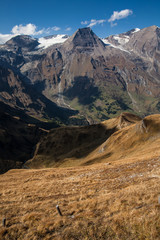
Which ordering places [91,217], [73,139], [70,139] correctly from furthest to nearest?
[70,139] → [73,139] → [91,217]

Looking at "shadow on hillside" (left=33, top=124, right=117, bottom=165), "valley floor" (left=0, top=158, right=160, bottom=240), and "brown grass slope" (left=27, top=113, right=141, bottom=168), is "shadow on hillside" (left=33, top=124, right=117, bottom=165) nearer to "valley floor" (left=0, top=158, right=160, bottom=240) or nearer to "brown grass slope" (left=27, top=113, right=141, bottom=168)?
"brown grass slope" (left=27, top=113, right=141, bottom=168)

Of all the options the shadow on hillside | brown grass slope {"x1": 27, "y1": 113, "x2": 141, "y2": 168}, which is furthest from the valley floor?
the shadow on hillside

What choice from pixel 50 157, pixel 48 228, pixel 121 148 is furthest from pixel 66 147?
pixel 48 228

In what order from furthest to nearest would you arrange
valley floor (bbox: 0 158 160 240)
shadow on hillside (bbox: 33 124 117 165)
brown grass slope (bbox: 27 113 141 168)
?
shadow on hillside (bbox: 33 124 117 165) → brown grass slope (bbox: 27 113 141 168) → valley floor (bbox: 0 158 160 240)

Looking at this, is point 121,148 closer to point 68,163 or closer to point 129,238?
point 68,163

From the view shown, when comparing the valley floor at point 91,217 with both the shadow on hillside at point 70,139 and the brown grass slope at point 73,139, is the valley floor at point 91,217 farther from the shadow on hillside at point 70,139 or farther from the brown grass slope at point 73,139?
the shadow on hillside at point 70,139

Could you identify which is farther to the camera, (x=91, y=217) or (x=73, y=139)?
(x=73, y=139)

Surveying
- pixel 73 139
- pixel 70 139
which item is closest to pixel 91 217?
pixel 73 139

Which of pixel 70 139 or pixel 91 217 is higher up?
pixel 91 217

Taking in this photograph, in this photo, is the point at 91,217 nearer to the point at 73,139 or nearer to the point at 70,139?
the point at 73,139

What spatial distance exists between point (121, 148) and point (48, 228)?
7101cm

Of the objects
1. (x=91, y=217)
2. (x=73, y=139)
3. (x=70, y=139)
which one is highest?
(x=91, y=217)

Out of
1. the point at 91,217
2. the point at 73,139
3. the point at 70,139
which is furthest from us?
the point at 70,139

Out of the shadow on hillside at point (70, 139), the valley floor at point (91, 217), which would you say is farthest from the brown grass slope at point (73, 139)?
the valley floor at point (91, 217)
